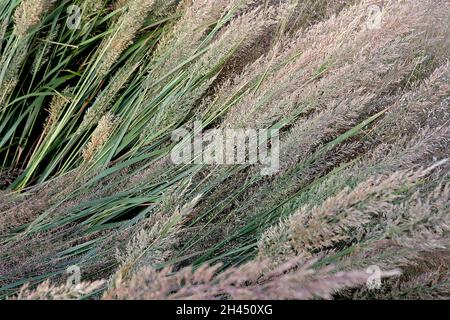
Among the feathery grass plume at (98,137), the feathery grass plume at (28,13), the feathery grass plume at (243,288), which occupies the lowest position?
the feathery grass plume at (243,288)

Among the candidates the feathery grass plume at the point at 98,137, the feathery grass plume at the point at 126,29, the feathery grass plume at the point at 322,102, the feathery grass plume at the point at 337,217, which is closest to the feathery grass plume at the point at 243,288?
the feathery grass plume at the point at 337,217

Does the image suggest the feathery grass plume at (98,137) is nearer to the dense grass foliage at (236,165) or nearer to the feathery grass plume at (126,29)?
the dense grass foliage at (236,165)

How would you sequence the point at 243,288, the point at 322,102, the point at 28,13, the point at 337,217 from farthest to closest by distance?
the point at 28,13 → the point at 322,102 → the point at 337,217 → the point at 243,288

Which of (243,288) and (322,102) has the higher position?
(322,102)

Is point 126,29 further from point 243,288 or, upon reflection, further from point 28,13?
point 243,288

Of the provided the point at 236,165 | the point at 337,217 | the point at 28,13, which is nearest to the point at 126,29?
the point at 28,13

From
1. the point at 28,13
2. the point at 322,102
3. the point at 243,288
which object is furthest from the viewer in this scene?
the point at 28,13

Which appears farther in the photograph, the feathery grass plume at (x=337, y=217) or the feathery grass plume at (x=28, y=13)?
the feathery grass plume at (x=28, y=13)

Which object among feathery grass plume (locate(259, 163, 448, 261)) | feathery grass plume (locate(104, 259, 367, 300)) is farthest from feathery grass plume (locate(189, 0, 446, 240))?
feathery grass plume (locate(104, 259, 367, 300))

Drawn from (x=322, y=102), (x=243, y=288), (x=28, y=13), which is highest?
(x=28, y=13)
